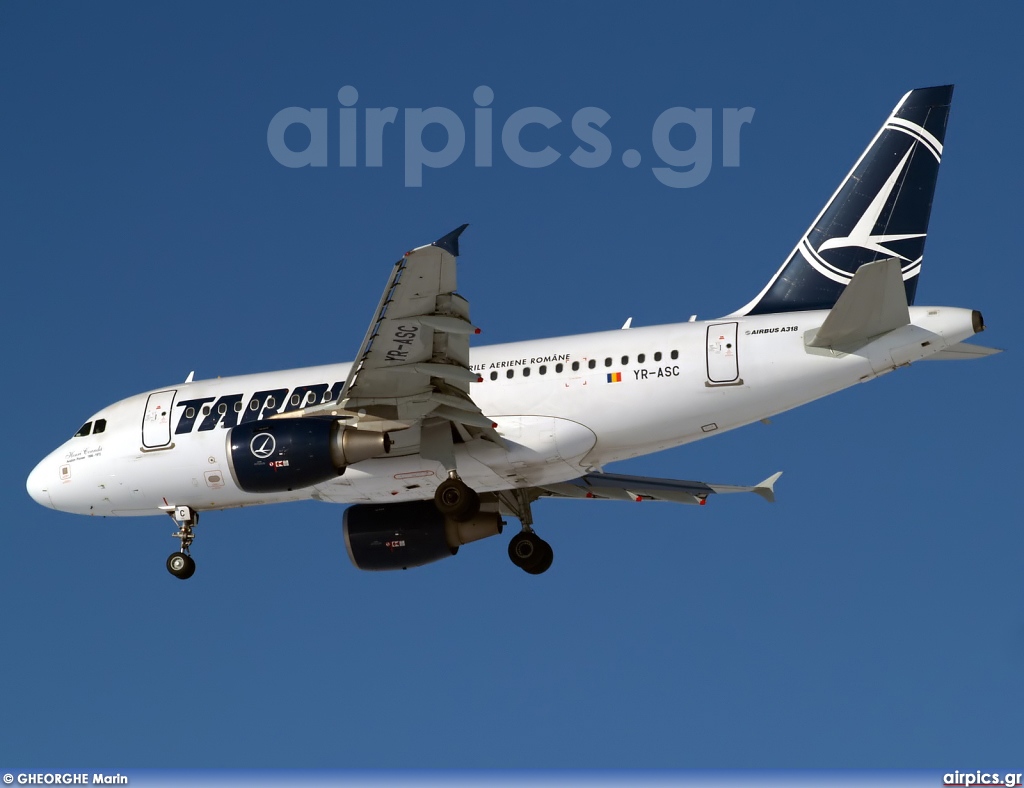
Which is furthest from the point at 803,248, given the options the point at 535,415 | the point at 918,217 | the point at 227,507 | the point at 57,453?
the point at 57,453

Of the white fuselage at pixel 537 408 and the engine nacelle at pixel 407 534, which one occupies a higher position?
the white fuselage at pixel 537 408

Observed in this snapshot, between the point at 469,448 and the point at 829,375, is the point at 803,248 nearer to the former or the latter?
the point at 829,375

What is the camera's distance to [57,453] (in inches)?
1235

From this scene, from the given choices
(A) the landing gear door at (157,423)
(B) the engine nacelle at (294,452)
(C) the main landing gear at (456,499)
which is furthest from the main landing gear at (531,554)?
(A) the landing gear door at (157,423)

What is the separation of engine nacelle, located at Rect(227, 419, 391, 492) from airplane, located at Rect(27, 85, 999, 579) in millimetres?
30

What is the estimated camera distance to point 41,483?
1230 inches

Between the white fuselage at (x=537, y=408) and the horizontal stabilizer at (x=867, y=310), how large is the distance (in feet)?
0.66

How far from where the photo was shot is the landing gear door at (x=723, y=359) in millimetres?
26453

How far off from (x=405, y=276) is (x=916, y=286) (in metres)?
9.54

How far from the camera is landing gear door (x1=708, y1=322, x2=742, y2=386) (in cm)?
2645

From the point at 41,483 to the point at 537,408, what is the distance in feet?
34.9

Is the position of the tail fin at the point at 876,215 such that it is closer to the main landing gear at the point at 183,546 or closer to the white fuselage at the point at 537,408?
the white fuselage at the point at 537,408

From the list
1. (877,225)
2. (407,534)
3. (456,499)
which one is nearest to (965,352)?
(877,225)

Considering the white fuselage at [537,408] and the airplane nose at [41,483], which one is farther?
the airplane nose at [41,483]
